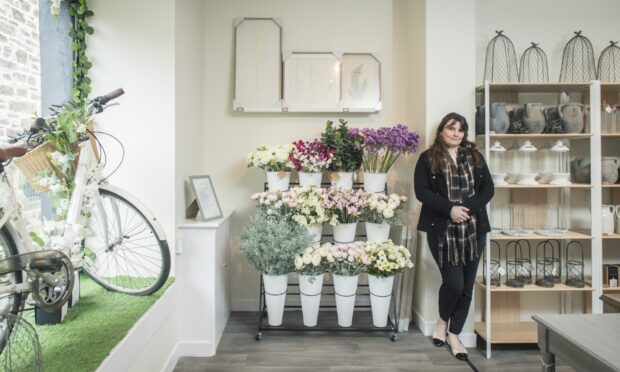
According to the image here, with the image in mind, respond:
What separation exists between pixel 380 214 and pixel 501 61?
1.62 meters

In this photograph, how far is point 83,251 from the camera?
1911 millimetres

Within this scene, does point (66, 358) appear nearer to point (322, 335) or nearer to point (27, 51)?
point (27, 51)

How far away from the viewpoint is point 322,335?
293 cm

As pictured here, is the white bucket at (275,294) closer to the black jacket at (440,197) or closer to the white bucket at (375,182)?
the white bucket at (375,182)

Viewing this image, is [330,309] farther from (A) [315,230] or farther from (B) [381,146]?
(B) [381,146]

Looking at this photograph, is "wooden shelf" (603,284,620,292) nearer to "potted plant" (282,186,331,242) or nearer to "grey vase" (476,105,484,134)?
"grey vase" (476,105,484,134)

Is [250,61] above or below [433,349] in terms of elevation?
above

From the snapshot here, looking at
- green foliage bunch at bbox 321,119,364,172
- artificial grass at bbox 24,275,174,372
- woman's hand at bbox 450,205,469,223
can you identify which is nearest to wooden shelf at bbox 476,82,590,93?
woman's hand at bbox 450,205,469,223

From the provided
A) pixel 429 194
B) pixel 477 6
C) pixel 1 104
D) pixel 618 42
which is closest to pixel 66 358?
pixel 1 104

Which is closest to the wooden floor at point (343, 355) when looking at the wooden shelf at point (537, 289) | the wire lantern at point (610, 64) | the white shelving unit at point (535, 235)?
the white shelving unit at point (535, 235)

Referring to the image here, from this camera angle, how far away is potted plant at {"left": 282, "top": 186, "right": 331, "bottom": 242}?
2.72 meters

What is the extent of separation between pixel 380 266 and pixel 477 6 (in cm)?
225

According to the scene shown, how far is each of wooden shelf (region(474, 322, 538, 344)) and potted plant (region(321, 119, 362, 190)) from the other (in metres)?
1.39

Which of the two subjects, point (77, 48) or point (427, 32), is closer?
point (77, 48)
